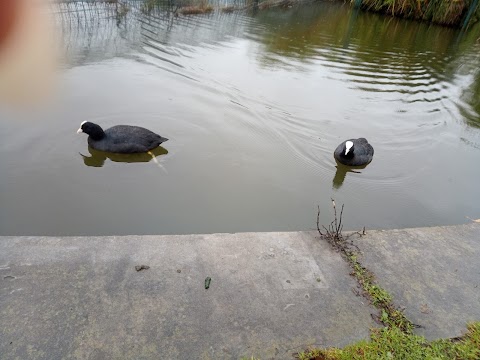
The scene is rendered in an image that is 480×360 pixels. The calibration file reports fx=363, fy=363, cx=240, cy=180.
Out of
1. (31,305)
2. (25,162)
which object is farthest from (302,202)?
(25,162)

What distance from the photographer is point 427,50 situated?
16.7 m

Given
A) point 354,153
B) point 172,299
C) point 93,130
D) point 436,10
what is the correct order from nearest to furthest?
point 172,299 → point 93,130 → point 354,153 → point 436,10

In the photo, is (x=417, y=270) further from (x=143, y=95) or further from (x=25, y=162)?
(x=143, y=95)

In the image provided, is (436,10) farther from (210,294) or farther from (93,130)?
(210,294)

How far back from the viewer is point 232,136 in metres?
7.50

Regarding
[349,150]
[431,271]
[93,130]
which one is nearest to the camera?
[431,271]

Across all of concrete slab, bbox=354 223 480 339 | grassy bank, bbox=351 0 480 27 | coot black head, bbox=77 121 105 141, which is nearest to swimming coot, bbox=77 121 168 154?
coot black head, bbox=77 121 105 141

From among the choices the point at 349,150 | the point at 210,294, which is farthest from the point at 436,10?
the point at 210,294

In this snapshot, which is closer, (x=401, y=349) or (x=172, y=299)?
(x=401, y=349)

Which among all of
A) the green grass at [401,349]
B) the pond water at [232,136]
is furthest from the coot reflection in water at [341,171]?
the green grass at [401,349]

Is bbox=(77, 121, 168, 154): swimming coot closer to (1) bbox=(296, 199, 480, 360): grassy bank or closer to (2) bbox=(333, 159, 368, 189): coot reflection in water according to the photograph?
(2) bbox=(333, 159, 368, 189): coot reflection in water

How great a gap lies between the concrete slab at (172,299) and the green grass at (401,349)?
9cm

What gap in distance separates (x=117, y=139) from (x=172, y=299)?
13.7 ft

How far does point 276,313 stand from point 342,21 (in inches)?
869
